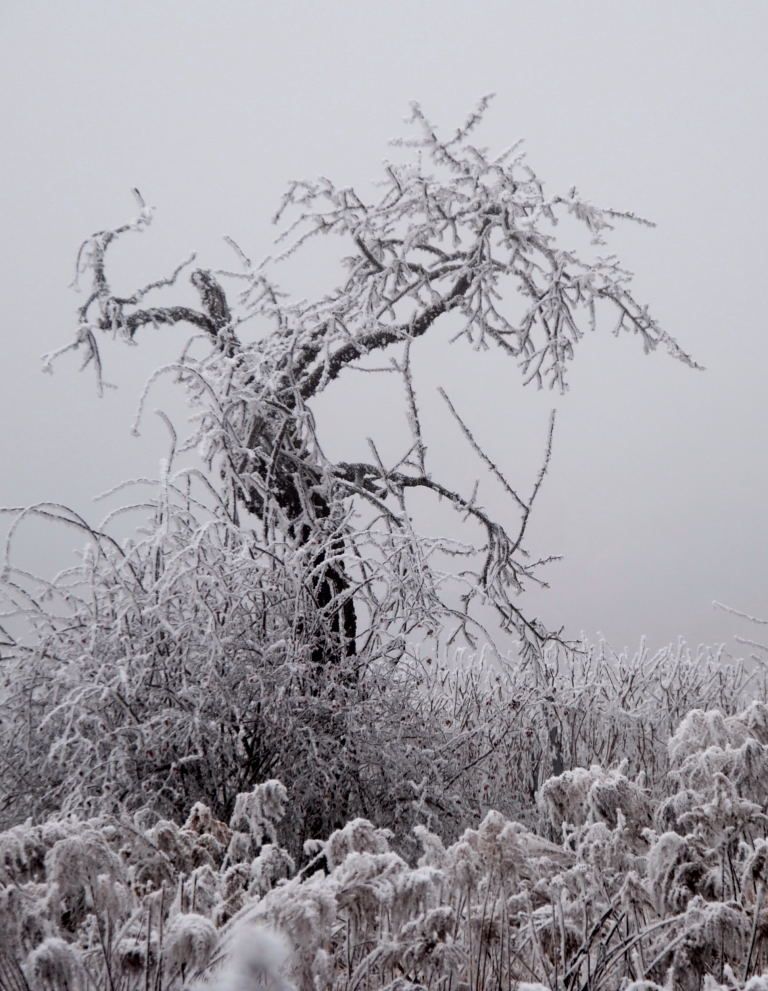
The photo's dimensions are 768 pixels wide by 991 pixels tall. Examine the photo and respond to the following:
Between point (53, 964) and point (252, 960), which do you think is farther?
point (53, 964)

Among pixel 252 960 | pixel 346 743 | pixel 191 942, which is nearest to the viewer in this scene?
pixel 252 960

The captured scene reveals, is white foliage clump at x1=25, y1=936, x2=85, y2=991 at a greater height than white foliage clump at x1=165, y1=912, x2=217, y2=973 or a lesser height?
lesser

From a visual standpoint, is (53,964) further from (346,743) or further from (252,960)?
(346,743)

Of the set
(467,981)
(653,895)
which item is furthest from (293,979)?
(653,895)

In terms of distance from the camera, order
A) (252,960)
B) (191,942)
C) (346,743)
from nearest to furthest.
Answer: (252,960), (191,942), (346,743)

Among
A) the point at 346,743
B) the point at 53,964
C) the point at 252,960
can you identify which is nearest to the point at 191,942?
the point at 53,964

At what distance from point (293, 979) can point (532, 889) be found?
991mm

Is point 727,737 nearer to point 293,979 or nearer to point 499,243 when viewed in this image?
point 293,979

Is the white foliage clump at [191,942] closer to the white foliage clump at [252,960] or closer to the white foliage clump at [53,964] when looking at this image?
the white foliage clump at [53,964]

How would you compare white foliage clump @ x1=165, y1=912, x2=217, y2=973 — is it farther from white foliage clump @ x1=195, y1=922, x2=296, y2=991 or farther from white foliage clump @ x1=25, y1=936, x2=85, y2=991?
white foliage clump @ x1=195, y1=922, x2=296, y2=991

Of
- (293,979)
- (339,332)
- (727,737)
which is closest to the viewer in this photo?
(293,979)

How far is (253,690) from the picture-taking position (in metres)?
5.14

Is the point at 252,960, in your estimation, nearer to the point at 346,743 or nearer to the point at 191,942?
the point at 191,942

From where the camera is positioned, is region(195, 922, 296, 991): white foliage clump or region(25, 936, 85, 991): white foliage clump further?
region(25, 936, 85, 991): white foliage clump
